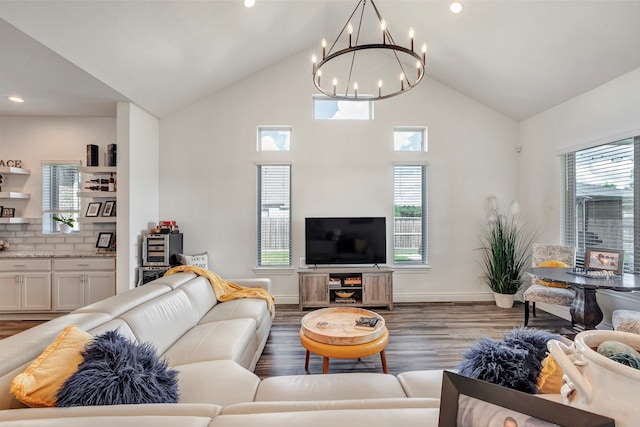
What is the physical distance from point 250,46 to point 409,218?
11.4 feet

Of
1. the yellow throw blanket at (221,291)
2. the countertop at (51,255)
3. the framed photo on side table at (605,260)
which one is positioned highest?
the framed photo on side table at (605,260)

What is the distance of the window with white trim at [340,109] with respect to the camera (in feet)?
14.9

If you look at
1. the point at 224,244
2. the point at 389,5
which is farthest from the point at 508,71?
the point at 224,244

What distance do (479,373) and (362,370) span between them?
1.57 m

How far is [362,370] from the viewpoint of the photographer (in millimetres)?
2492

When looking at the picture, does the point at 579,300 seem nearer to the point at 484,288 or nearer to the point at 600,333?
the point at 484,288

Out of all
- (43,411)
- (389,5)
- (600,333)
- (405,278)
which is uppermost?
(389,5)

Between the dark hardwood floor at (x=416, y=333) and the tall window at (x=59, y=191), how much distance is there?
1.50 metres

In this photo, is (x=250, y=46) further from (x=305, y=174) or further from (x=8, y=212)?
(x=8, y=212)

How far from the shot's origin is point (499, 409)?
0.59 m

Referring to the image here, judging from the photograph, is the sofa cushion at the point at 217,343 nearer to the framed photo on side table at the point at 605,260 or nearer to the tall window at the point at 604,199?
the framed photo on side table at the point at 605,260

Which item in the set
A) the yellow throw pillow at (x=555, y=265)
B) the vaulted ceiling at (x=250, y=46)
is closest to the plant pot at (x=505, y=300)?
the yellow throw pillow at (x=555, y=265)

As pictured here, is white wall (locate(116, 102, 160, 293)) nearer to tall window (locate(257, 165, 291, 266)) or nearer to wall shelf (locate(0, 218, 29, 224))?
tall window (locate(257, 165, 291, 266))

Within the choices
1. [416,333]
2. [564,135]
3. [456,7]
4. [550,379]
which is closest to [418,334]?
[416,333]
